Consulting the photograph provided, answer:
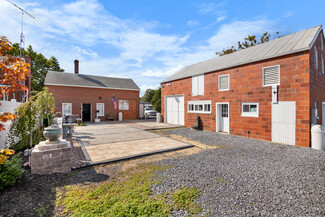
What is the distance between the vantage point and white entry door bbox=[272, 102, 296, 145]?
24.6 ft

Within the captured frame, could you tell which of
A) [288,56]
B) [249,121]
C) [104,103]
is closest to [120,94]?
[104,103]

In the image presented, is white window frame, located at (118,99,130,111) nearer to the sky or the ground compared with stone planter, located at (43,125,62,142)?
nearer to the sky

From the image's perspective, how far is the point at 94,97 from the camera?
63.1ft

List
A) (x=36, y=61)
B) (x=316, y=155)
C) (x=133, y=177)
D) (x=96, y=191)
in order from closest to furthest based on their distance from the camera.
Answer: (x=96, y=191), (x=133, y=177), (x=316, y=155), (x=36, y=61)

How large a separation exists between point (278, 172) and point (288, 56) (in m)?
6.21

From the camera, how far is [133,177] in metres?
4.14

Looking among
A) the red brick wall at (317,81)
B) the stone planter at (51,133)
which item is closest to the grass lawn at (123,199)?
the stone planter at (51,133)

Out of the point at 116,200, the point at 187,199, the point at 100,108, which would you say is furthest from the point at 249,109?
the point at 100,108

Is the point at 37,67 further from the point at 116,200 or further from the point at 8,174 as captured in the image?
the point at 116,200

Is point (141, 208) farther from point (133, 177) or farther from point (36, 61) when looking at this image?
point (36, 61)

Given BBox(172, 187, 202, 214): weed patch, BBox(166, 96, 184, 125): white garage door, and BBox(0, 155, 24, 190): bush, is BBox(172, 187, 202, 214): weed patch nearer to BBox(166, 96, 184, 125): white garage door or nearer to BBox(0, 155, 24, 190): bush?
BBox(0, 155, 24, 190): bush

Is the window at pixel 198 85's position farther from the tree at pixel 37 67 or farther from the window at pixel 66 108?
the tree at pixel 37 67

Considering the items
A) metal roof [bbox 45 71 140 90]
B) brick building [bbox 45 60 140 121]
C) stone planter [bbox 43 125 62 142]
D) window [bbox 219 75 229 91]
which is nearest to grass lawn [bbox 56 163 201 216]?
stone planter [bbox 43 125 62 142]

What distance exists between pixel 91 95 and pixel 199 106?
13545 millimetres
